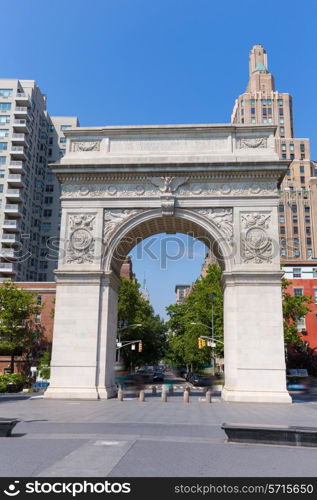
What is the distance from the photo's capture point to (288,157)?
106812 millimetres

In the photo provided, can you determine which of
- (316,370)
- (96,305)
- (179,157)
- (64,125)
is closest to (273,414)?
(96,305)

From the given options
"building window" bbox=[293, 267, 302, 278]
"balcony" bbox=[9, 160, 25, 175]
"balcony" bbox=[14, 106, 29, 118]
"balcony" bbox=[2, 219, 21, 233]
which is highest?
"balcony" bbox=[14, 106, 29, 118]

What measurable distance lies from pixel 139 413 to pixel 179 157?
1551cm

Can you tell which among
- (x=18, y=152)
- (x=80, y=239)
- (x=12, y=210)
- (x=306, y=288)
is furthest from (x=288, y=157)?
(x=80, y=239)

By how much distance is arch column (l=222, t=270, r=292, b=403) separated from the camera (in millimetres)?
24266

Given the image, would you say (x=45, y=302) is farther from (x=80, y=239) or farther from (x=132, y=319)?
(x=80, y=239)

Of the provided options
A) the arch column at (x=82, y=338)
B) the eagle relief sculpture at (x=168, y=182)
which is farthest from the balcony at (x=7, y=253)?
the eagle relief sculpture at (x=168, y=182)

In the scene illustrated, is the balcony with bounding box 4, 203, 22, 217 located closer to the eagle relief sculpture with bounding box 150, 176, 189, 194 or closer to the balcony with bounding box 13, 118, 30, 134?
the balcony with bounding box 13, 118, 30, 134

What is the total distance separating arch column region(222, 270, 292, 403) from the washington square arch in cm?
6

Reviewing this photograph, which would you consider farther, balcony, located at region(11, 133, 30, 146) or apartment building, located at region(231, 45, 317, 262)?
apartment building, located at region(231, 45, 317, 262)

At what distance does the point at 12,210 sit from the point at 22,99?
17.7 m

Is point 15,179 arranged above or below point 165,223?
above

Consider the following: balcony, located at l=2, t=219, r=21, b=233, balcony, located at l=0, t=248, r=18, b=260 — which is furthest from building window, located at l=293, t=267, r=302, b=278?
balcony, located at l=2, t=219, r=21, b=233

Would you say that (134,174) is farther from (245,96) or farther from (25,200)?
(245,96)
